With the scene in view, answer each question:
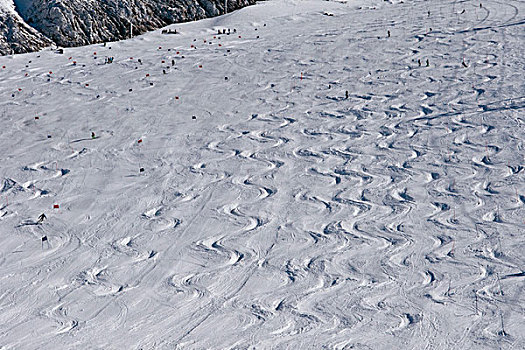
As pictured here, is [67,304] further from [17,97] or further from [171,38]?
[171,38]

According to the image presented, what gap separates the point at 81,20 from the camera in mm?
24969

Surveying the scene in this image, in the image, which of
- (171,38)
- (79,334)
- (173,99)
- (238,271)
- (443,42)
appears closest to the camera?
(79,334)

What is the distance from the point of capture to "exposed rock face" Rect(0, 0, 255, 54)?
23.2 meters

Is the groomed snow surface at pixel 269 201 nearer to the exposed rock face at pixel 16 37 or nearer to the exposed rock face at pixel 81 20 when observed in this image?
the exposed rock face at pixel 16 37

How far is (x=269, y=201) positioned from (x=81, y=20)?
60.7 feet

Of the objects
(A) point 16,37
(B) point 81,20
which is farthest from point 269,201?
(B) point 81,20

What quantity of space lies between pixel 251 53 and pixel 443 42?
624 cm

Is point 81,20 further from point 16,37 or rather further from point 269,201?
point 269,201

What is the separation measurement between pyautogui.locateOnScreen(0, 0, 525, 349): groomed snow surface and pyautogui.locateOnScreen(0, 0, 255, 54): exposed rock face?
4.61 meters

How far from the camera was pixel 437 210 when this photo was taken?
8.84m

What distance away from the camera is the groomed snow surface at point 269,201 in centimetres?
625

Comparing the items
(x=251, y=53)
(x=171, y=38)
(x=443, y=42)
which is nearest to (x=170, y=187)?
(x=251, y=53)

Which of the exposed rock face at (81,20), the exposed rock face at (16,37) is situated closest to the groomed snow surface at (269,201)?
the exposed rock face at (16,37)

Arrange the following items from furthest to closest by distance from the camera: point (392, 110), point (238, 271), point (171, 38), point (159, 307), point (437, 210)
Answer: point (171, 38) → point (392, 110) → point (437, 210) → point (238, 271) → point (159, 307)
